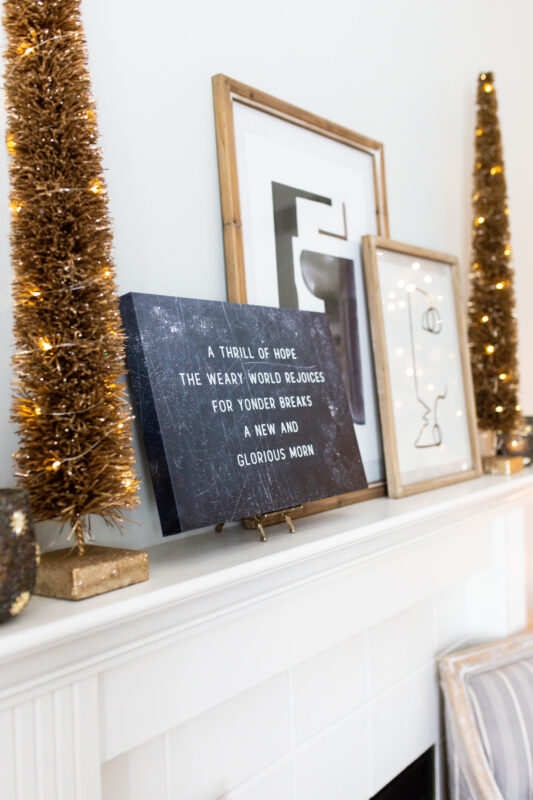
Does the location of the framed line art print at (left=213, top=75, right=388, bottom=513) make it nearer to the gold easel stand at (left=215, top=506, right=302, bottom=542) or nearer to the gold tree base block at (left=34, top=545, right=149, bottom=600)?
the gold easel stand at (left=215, top=506, right=302, bottom=542)

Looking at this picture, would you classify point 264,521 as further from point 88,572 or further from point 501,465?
point 501,465

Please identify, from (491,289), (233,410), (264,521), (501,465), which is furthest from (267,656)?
(491,289)

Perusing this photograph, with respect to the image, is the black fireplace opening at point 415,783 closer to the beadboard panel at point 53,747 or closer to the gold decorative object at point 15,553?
the beadboard panel at point 53,747

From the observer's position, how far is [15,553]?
1.92ft

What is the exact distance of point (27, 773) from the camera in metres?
0.63

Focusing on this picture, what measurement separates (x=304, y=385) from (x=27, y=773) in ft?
1.96

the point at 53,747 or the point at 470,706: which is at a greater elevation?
the point at 53,747

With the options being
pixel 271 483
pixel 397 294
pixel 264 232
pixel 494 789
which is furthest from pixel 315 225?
pixel 494 789

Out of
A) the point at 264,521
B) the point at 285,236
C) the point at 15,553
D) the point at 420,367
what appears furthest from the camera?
the point at 420,367

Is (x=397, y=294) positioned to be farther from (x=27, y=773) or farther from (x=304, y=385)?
(x=27, y=773)

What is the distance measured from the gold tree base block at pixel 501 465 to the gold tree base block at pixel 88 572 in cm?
104

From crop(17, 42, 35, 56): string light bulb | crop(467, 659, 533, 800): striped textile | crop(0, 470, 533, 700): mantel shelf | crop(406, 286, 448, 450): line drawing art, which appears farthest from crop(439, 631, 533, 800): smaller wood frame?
crop(17, 42, 35, 56): string light bulb

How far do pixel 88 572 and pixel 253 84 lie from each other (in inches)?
33.1

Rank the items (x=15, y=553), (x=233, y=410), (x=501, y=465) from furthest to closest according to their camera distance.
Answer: (x=501, y=465)
(x=233, y=410)
(x=15, y=553)
